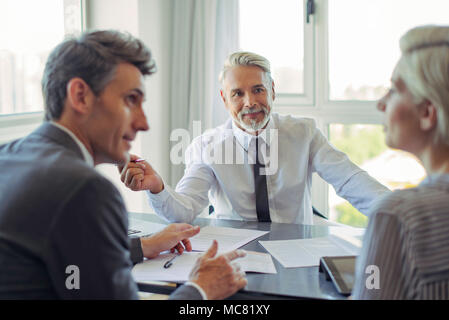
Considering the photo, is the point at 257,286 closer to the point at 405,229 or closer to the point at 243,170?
the point at 405,229

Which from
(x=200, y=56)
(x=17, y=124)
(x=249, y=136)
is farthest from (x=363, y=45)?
(x=17, y=124)

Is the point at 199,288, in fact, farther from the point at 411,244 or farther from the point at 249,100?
the point at 249,100

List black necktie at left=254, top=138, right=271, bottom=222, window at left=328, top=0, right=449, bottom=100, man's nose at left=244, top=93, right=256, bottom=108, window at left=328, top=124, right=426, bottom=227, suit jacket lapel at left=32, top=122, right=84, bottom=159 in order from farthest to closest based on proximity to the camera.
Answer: window at left=328, top=124, right=426, bottom=227 < window at left=328, top=0, right=449, bottom=100 < man's nose at left=244, top=93, right=256, bottom=108 < black necktie at left=254, top=138, right=271, bottom=222 < suit jacket lapel at left=32, top=122, right=84, bottom=159

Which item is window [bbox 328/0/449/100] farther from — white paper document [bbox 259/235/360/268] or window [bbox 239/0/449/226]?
white paper document [bbox 259/235/360/268]

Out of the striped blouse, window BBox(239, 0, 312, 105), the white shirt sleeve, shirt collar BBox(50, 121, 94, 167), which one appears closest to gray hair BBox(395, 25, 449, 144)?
the striped blouse

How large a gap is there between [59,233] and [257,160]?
150 cm

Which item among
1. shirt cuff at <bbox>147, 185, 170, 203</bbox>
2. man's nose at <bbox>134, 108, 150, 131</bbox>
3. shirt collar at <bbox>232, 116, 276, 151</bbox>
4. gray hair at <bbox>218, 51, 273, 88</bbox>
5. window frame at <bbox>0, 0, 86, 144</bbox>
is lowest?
shirt cuff at <bbox>147, 185, 170, 203</bbox>

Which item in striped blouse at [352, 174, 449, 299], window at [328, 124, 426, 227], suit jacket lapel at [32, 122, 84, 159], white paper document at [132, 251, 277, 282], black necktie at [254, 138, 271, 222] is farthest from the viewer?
window at [328, 124, 426, 227]

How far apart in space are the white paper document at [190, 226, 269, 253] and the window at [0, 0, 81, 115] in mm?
1231

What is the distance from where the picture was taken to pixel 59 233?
928 mm

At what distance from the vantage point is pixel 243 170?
235 centimetres

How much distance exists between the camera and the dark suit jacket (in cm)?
93

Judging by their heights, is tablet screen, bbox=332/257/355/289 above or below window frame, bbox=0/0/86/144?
below

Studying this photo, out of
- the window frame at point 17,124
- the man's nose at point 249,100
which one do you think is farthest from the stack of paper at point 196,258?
the window frame at point 17,124
